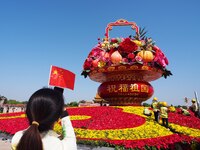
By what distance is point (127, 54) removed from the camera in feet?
53.6

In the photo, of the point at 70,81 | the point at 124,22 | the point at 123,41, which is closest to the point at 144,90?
the point at 123,41

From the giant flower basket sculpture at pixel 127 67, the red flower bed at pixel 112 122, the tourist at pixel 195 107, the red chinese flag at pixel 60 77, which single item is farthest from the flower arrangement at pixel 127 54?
the red chinese flag at pixel 60 77

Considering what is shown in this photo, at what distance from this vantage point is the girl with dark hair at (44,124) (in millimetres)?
1672

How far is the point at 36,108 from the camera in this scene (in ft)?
5.85

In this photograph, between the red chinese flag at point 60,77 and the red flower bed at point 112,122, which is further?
the red flower bed at point 112,122

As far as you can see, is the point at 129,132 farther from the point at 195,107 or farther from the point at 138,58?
the point at 195,107

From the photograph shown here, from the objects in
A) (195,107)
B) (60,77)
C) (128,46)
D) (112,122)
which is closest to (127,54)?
(128,46)

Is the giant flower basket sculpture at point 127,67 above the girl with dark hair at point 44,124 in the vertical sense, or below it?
above

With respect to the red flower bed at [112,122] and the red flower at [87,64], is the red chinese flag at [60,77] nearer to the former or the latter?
the red flower bed at [112,122]

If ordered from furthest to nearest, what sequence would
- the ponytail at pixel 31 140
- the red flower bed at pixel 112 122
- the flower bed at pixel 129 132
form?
1. the red flower bed at pixel 112 122
2. the flower bed at pixel 129 132
3. the ponytail at pixel 31 140

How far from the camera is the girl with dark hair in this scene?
1672mm

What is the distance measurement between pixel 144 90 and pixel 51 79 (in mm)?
15122

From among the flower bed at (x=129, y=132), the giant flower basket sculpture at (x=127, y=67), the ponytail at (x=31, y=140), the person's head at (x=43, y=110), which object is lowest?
the flower bed at (x=129, y=132)

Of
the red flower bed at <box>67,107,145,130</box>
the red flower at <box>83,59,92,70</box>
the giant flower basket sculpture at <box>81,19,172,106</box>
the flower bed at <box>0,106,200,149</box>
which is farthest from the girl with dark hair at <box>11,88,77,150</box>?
the red flower at <box>83,59,92,70</box>
